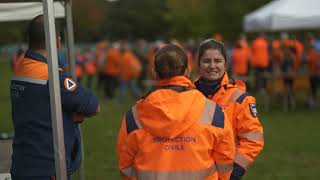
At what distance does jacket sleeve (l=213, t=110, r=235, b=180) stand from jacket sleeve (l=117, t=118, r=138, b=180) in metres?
0.45

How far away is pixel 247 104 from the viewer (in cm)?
418

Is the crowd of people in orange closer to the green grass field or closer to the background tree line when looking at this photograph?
the green grass field

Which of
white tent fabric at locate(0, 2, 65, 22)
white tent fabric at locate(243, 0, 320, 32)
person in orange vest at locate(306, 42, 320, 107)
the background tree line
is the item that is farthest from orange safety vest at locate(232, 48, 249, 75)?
the background tree line

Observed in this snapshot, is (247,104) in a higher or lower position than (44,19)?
lower

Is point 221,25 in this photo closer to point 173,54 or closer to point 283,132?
point 283,132

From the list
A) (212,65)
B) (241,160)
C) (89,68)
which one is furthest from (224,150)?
(89,68)

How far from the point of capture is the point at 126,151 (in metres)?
3.65

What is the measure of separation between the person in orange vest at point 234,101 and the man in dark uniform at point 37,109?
0.78 metres

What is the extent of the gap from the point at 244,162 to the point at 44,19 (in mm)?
1536

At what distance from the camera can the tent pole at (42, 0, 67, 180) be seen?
4.10 meters

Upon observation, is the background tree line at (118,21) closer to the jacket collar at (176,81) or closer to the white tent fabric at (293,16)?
the white tent fabric at (293,16)

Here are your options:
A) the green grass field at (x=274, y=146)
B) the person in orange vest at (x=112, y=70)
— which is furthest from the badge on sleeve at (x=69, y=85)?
the person in orange vest at (x=112, y=70)

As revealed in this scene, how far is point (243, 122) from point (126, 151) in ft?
2.85

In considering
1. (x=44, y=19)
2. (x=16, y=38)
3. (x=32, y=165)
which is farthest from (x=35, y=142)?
(x=16, y=38)
